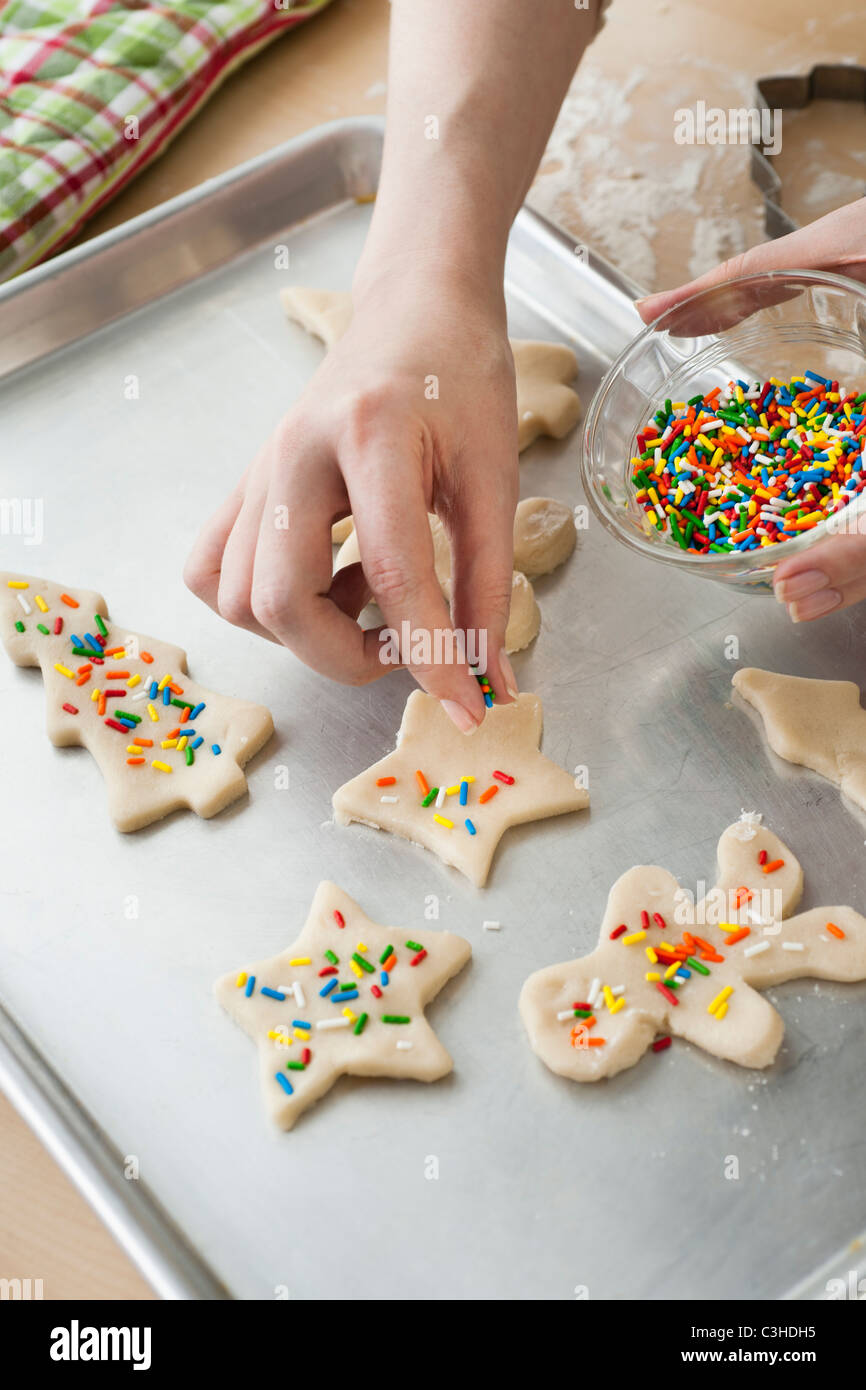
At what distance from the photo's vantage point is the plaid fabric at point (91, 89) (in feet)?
5.97

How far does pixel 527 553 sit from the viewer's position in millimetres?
1404

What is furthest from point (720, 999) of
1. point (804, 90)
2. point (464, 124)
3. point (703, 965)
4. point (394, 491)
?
point (804, 90)

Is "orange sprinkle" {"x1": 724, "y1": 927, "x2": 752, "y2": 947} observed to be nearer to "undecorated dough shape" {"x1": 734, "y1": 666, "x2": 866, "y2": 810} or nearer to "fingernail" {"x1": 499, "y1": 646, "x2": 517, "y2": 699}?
"undecorated dough shape" {"x1": 734, "y1": 666, "x2": 866, "y2": 810}

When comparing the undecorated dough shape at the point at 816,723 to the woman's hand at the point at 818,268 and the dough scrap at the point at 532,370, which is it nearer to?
the woman's hand at the point at 818,268

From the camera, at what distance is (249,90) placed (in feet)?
6.89

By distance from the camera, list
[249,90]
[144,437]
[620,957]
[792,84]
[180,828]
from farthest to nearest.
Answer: [249,90] < [792,84] < [144,437] < [180,828] < [620,957]

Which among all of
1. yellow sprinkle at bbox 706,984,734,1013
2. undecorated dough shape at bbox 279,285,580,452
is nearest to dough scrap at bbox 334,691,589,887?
yellow sprinkle at bbox 706,984,734,1013

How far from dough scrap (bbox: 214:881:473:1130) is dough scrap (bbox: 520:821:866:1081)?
10 centimetres

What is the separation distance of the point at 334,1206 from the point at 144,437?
0.99m

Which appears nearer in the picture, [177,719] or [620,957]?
[620,957]

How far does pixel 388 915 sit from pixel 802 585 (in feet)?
1.62
